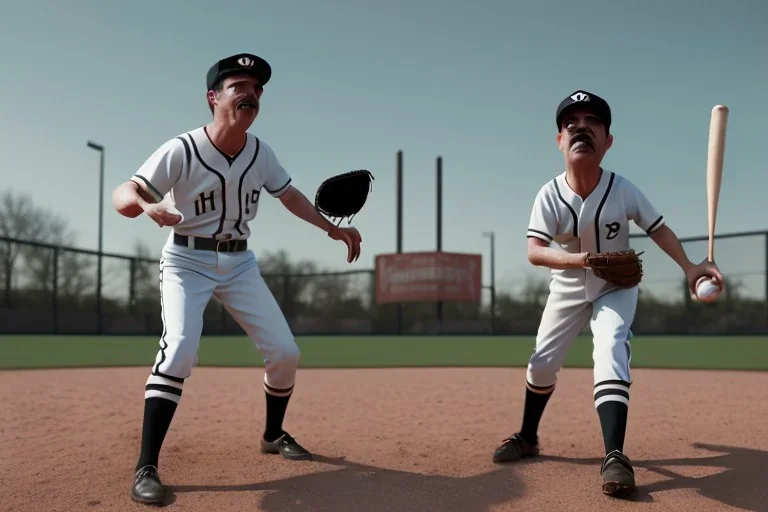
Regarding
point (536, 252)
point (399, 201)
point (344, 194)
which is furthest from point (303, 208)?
point (399, 201)

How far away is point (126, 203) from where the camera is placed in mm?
3180

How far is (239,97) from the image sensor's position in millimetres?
3539

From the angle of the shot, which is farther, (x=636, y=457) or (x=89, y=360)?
(x=89, y=360)

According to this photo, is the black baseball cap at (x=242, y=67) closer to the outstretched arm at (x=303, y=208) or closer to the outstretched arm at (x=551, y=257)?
the outstretched arm at (x=303, y=208)

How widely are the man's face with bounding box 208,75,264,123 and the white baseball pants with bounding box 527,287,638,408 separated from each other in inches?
80.4

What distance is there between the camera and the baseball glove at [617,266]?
128 inches

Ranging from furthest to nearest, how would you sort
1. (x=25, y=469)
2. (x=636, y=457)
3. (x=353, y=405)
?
(x=353, y=405)
(x=636, y=457)
(x=25, y=469)

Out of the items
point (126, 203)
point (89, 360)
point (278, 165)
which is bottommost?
point (89, 360)

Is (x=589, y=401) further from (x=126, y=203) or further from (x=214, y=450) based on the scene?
(x=126, y=203)

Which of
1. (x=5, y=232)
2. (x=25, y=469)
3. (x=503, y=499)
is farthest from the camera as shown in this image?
(x=5, y=232)

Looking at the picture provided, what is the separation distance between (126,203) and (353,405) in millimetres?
3378

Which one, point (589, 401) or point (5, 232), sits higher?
point (5, 232)

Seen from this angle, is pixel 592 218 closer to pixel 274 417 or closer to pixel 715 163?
pixel 715 163

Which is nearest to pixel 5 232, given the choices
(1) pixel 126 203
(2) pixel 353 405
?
(2) pixel 353 405
